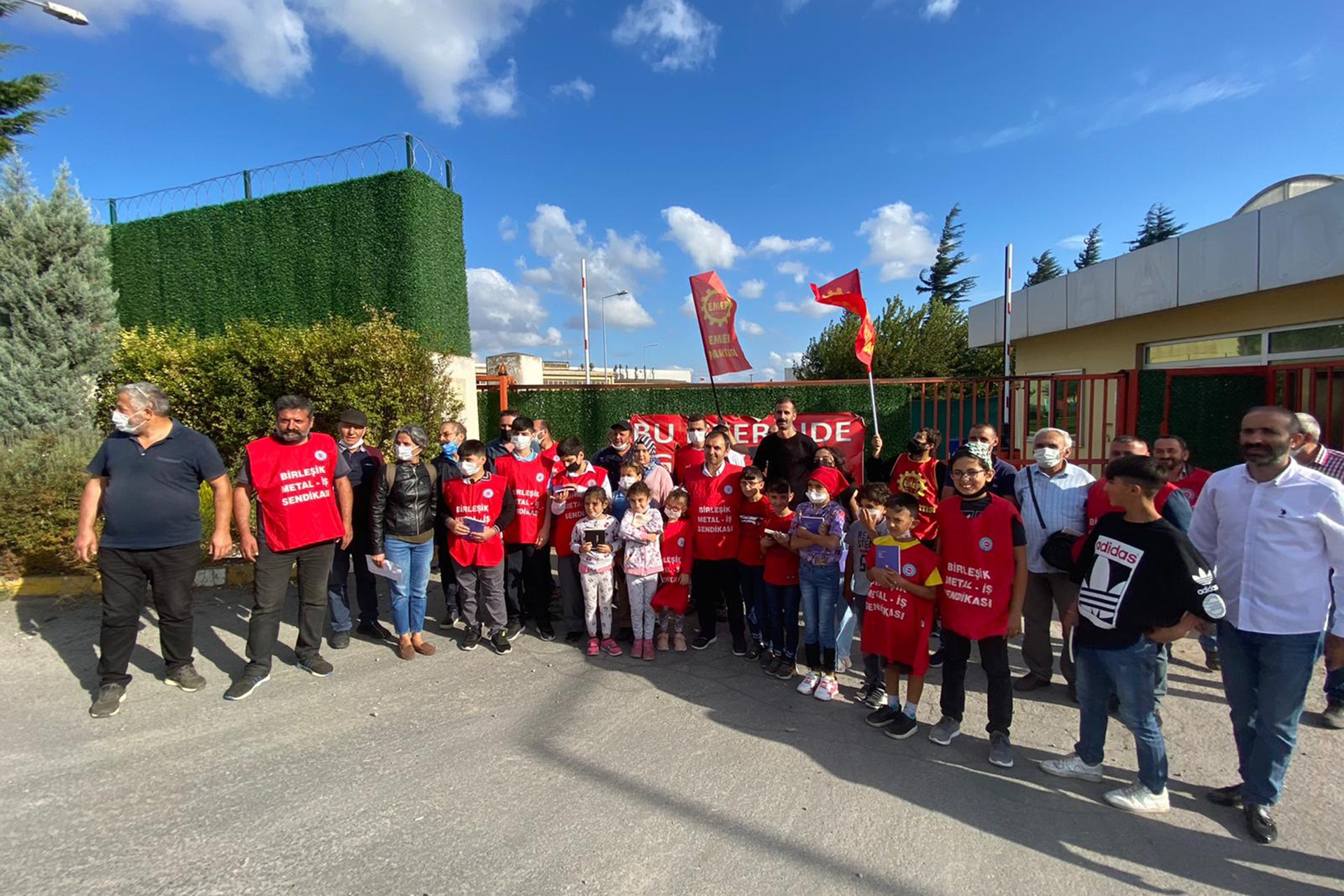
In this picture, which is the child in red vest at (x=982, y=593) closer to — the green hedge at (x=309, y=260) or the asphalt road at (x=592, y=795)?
the asphalt road at (x=592, y=795)

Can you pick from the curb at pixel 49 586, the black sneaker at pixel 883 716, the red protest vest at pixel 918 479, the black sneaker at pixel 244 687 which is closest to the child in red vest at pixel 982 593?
the black sneaker at pixel 883 716

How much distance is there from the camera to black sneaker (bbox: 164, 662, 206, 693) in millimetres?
4086

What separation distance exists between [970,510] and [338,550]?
178 inches

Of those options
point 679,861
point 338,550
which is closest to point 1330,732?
point 679,861

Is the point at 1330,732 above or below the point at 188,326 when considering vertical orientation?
below

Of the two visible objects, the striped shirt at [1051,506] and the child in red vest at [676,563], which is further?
the child in red vest at [676,563]

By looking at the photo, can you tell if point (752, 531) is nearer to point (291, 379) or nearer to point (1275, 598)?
point (1275, 598)

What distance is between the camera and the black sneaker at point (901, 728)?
3.47 m

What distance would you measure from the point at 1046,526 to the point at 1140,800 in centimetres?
163

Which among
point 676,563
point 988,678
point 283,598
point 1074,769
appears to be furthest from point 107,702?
point 1074,769

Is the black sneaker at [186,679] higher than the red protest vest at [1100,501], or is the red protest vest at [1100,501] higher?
the red protest vest at [1100,501]

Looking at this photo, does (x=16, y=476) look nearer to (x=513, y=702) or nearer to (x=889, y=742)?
(x=513, y=702)

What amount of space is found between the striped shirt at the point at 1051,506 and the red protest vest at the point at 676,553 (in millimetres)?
2297

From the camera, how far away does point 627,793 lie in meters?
2.98
